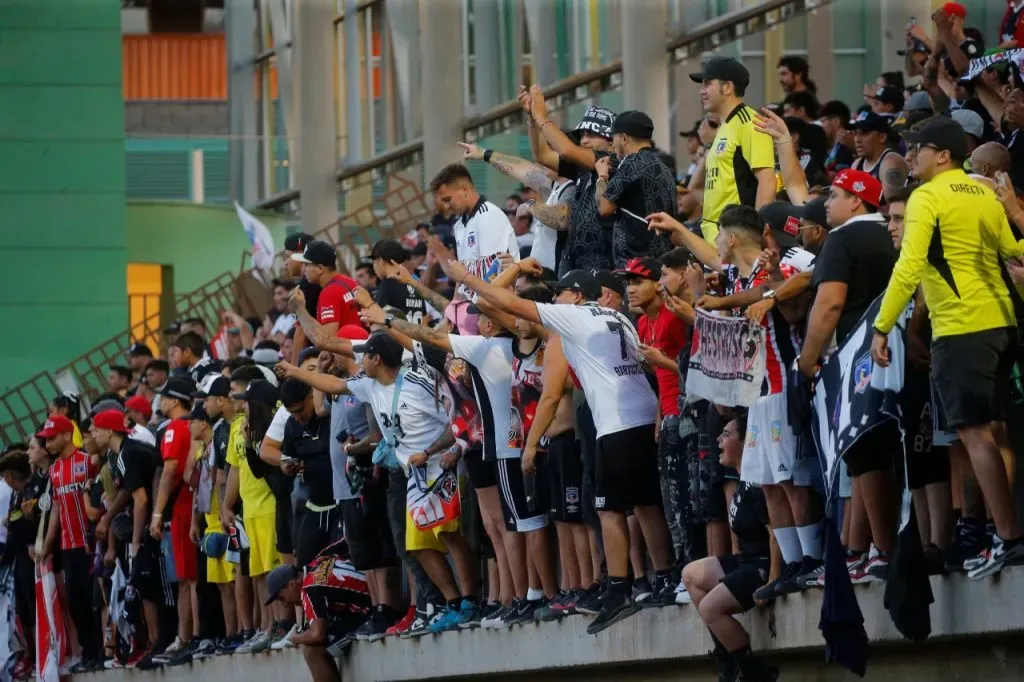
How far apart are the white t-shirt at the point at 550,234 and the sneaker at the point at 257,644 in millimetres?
4073

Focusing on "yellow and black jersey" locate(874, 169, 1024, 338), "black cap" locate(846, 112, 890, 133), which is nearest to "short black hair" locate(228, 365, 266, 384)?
"black cap" locate(846, 112, 890, 133)

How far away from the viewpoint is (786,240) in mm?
11484

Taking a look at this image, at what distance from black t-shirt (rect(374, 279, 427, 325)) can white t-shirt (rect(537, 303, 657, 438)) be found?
13.7 feet

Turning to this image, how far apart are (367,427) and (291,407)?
893 millimetres

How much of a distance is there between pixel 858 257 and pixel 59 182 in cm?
2458

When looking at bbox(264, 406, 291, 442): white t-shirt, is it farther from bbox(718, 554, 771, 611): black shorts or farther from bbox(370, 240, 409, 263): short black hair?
bbox(718, 554, 771, 611): black shorts

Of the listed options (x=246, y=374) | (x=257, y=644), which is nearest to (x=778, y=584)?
(x=257, y=644)

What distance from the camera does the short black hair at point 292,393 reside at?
15.9 meters

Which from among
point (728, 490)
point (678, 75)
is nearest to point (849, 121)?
point (728, 490)

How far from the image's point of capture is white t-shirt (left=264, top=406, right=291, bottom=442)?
53.2ft

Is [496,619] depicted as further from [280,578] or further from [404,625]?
[280,578]

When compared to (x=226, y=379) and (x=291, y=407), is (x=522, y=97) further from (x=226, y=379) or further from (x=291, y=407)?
(x=226, y=379)

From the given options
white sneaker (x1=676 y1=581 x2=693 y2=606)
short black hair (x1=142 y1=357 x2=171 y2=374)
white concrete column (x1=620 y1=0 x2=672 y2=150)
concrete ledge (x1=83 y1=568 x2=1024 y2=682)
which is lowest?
concrete ledge (x1=83 y1=568 x2=1024 y2=682)

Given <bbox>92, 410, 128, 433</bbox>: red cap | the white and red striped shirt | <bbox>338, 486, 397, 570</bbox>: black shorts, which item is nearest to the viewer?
<bbox>338, 486, 397, 570</bbox>: black shorts
